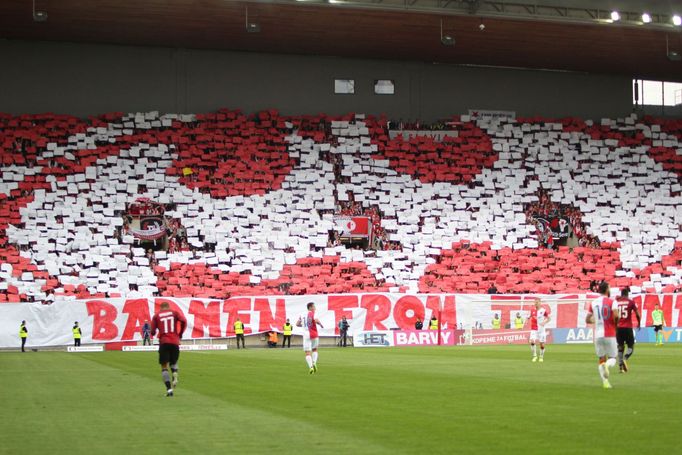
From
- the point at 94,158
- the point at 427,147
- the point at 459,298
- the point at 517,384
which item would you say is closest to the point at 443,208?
the point at 427,147

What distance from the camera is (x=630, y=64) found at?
58031mm

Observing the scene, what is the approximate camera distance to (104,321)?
1693 inches

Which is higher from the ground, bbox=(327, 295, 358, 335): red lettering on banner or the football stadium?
the football stadium

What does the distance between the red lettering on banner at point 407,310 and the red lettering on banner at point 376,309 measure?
0.52 meters

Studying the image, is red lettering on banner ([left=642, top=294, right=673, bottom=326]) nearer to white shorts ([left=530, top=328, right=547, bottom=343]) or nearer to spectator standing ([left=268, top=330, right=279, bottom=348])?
spectator standing ([left=268, top=330, right=279, bottom=348])

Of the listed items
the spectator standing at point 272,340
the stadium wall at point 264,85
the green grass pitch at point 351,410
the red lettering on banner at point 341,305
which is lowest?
the spectator standing at point 272,340

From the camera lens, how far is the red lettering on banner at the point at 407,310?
1781 inches

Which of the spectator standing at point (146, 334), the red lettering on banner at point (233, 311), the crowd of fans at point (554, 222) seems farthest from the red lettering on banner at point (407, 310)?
the spectator standing at point (146, 334)

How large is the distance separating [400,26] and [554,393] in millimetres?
34220

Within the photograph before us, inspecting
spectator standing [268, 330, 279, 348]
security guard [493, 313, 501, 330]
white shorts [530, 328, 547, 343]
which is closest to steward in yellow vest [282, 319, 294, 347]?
spectator standing [268, 330, 279, 348]

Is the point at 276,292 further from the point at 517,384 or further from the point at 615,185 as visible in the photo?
the point at 517,384

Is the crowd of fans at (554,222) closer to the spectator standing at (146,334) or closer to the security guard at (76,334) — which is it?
the spectator standing at (146,334)

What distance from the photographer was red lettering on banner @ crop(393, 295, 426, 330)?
1781 inches

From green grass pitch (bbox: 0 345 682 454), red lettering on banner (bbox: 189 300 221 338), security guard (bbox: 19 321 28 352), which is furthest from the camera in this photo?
red lettering on banner (bbox: 189 300 221 338)
